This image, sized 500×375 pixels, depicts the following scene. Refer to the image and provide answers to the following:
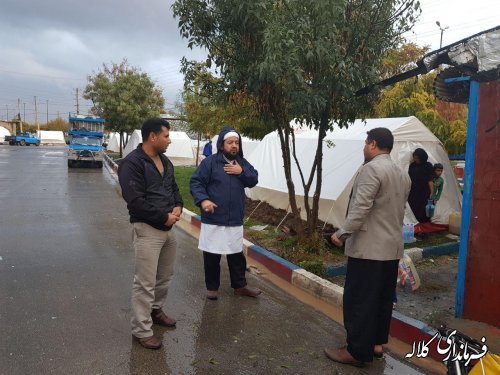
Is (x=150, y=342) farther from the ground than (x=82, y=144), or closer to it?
closer to it

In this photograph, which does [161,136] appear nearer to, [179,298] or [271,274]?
[179,298]

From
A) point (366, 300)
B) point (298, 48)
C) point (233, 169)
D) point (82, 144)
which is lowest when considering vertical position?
point (366, 300)

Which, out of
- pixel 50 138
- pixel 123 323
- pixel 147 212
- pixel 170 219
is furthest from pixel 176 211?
pixel 50 138

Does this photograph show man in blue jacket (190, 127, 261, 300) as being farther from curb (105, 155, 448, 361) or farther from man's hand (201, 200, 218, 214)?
curb (105, 155, 448, 361)

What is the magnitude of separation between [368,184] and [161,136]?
1.78 m

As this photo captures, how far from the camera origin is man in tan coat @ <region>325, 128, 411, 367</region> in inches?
132

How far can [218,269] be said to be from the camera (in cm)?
491

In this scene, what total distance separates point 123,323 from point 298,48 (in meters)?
3.52

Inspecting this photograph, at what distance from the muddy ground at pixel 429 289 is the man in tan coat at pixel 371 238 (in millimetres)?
1190

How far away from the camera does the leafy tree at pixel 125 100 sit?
29.2m

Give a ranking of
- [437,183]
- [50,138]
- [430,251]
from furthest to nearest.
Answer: [50,138] → [437,183] → [430,251]

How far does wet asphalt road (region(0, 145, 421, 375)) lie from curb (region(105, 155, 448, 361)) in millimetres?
327

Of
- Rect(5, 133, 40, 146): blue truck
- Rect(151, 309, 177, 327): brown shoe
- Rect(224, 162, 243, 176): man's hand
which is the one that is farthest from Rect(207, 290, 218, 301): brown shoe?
Rect(5, 133, 40, 146): blue truck

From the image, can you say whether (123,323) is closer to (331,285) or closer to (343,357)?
(343,357)
